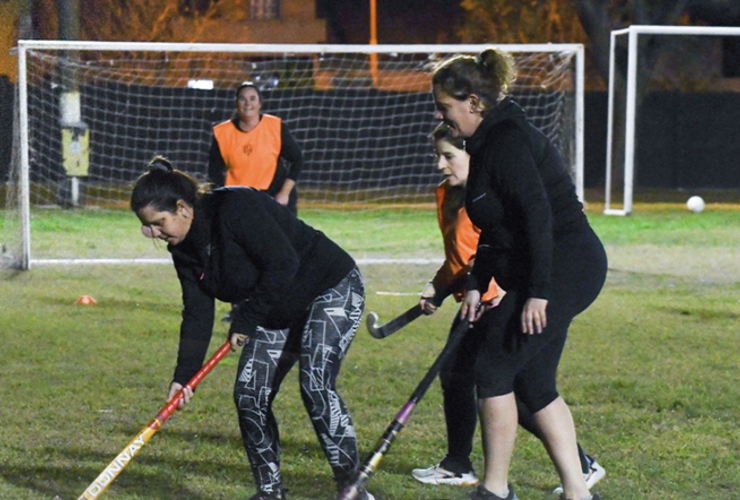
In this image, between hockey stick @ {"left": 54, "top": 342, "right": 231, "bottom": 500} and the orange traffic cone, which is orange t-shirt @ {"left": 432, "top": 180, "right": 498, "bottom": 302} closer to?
hockey stick @ {"left": 54, "top": 342, "right": 231, "bottom": 500}

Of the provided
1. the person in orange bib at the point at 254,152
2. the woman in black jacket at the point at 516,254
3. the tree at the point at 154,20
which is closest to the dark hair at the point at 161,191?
the woman in black jacket at the point at 516,254

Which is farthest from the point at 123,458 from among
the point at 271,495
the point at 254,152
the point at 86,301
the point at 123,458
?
the point at 86,301

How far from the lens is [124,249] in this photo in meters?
12.8

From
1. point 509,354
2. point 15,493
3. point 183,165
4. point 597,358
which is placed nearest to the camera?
point 509,354

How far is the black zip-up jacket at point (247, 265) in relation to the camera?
381 cm

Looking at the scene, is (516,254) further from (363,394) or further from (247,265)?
(363,394)

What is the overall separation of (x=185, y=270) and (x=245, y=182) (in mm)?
4122

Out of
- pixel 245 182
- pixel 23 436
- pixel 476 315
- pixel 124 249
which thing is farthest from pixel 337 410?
pixel 124 249

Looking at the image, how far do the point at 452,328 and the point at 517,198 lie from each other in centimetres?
94

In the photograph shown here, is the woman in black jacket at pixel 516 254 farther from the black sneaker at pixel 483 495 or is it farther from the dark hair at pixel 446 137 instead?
the dark hair at pixel 446 137

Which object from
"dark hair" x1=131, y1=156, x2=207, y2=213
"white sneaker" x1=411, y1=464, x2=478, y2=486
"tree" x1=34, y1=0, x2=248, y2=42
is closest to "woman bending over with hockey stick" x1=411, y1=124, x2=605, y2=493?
"white sneaker" x1=411, y1=464, x2=478, y2=486

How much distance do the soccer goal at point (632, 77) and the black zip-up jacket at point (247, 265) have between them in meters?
10.4

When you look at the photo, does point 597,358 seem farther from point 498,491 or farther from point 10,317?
point 10,317

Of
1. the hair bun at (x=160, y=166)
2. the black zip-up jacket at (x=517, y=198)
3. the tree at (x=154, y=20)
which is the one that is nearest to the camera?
the black zip-up jacket at (x=517, y=198)
